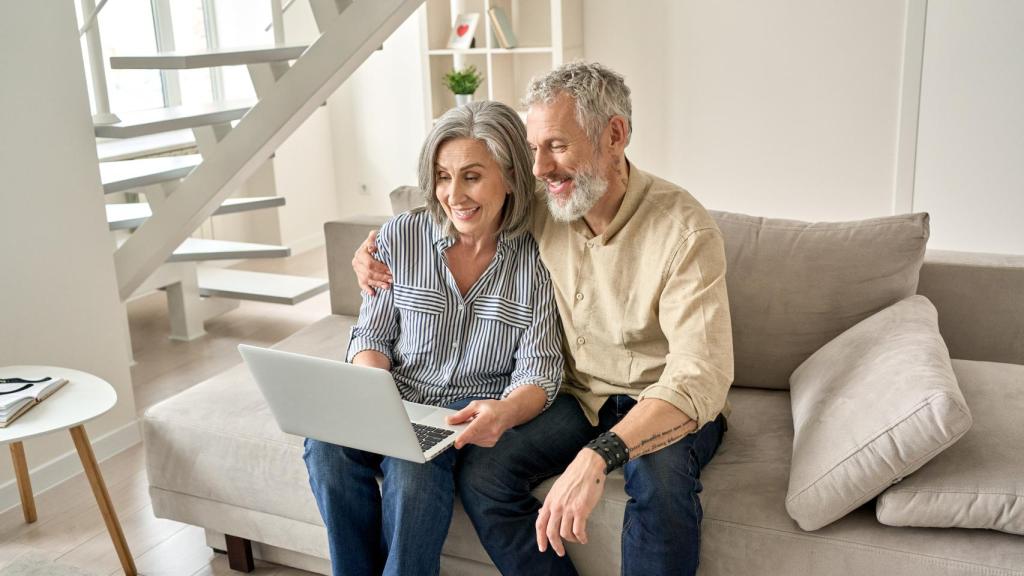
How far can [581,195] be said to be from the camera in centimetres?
194

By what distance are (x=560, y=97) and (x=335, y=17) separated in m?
1.35

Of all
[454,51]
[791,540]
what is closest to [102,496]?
[791,540]

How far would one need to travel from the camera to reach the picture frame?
5035 mm

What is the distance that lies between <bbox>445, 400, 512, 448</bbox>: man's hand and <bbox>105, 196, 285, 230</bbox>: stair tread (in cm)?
173

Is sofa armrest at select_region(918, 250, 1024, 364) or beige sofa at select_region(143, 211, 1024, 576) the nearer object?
beige sofa at select_region(143, 211, 1024, 576)

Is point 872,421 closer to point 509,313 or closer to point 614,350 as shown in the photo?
point 614,350

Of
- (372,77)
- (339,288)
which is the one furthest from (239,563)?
(372,77)

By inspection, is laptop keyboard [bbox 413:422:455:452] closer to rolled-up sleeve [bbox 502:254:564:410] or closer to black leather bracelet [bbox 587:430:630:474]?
rolled-up sleeve [bbox 502:254:564:410]

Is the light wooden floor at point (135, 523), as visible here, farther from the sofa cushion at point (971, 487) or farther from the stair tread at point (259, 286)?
the sofa cushion at point (971, 487)

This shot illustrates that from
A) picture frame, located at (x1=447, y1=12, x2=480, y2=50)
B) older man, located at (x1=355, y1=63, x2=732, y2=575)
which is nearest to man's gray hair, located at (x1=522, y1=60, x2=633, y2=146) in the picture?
older man, located at (x1=355, y1=63, x2=732, y2=575)

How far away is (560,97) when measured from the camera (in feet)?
6.31

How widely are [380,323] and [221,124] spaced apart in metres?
1.51

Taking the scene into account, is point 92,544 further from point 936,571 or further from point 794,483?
point 936,571

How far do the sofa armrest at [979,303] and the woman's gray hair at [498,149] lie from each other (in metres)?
0.98
